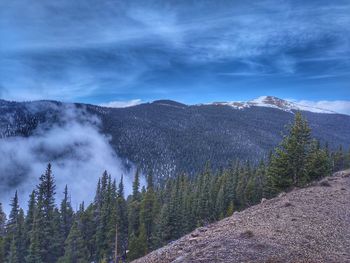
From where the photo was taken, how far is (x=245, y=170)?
100 m

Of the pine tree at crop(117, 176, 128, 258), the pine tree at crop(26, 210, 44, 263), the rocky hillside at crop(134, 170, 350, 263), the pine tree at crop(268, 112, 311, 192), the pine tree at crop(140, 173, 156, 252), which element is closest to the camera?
the rocky hillside at crop(134, 170, 350, 263)

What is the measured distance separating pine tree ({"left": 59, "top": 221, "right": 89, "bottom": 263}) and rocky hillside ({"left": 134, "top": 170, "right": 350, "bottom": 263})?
52.8 meters

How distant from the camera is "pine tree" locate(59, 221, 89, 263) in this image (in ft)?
226

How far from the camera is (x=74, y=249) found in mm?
72500

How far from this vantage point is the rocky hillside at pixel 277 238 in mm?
15117

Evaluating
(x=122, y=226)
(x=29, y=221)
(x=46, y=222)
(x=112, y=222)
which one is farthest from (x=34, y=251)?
(x=122, y=226)

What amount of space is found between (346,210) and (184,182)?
8785 centimetres

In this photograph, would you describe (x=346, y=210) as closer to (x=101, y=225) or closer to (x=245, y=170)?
(x=101, y=225)

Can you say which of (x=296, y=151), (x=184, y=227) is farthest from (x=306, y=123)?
(x=184, y=227)

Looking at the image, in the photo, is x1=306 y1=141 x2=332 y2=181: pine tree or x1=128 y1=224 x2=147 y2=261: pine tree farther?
x1=128 y1=224 x2=147 y2=261: pine tree

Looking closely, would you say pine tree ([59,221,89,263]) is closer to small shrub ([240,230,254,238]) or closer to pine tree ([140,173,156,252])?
pine tree ([140,173,156,252])

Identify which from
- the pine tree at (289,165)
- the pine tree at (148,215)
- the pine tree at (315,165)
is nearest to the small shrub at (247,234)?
the pine tree at (289,165)

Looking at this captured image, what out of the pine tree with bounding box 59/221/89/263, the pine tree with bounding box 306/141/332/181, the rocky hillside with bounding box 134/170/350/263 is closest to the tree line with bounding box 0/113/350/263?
the pine tree with bounding box 59/221/89/263

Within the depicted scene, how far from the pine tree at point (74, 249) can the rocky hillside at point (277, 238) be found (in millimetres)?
52761
